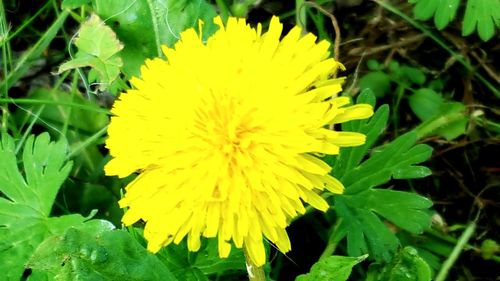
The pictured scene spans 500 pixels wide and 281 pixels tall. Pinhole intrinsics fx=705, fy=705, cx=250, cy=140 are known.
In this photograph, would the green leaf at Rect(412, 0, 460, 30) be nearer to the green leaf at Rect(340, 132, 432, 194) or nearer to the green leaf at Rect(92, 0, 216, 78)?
the green leaf at Rect(340, 132, 432, 194)

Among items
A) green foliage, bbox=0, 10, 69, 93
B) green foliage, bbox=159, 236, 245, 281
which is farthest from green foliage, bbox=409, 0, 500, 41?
green foliage, bbox=0, 10, 69, 93

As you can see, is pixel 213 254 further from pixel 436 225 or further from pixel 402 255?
pixel 436 225

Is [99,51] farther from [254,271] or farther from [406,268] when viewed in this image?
[406,268]

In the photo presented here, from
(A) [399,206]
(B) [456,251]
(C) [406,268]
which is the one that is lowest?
(B) [456,251]

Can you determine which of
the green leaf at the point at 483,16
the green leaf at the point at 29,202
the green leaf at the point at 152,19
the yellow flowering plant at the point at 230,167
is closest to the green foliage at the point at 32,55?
the green leaf at the point at 152,19

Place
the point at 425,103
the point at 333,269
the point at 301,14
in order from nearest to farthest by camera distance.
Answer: the point at 333,269
the point at 301,14
the point at 425,103

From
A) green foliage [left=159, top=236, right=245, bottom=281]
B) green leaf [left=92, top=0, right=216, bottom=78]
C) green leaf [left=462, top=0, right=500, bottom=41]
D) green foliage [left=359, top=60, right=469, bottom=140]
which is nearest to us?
green foliage [left=159, top=236, right=245, bottom=281]

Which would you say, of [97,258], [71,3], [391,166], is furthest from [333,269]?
[71,3]

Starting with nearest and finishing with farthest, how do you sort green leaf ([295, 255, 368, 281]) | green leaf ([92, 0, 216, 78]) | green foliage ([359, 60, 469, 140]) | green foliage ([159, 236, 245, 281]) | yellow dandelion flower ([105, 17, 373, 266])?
yellow dandelion flower ([105, 17, 373, 266]) → green leaf ([295, 255, 368, 281]) → green foliage ([159, 236, 245, 281]) → green leaf ([92, 0, 216, 78]) → green foliage ([359, 60, 469, 140])
